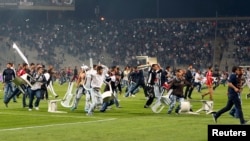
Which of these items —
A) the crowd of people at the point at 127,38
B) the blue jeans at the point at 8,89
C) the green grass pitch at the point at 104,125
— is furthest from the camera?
the crowd of people at the point at 127,38

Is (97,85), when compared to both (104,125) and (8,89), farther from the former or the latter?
(8,89)

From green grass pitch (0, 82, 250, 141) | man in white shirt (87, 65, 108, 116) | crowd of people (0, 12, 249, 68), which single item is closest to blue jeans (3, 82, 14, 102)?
green grass pitch (0, 82, 250, 141)

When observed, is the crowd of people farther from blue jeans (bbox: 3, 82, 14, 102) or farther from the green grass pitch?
the green grass pitch

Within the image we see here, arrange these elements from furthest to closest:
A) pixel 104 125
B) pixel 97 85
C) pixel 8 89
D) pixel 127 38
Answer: pixel 127 38 → pixel 8 89 → pixel 97 85 → pixel 104 125

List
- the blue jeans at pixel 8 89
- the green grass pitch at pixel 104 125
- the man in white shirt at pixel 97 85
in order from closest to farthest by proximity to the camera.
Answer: the green grass pitch at pixel 104 125, the man in white shirt at pixel 97 85, the blue jeans at pixel 8 89

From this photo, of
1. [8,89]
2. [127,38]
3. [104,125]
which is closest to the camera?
[104,125]

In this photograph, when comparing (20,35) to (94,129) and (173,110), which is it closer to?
(173,110)

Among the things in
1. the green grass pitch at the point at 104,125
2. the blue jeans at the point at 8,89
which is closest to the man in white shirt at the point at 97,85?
the green grass pitch at the point at 104,125

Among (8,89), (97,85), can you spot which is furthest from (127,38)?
(97,85)

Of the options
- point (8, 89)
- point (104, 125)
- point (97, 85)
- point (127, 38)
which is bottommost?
point (104, 125)

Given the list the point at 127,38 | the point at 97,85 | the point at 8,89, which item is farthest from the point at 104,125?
the point at 127,38

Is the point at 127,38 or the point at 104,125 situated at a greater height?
the point at 127,38

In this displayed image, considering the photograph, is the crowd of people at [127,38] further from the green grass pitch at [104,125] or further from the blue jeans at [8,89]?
the green grass pitch at [104,125]

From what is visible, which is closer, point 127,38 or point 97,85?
point 97,85
